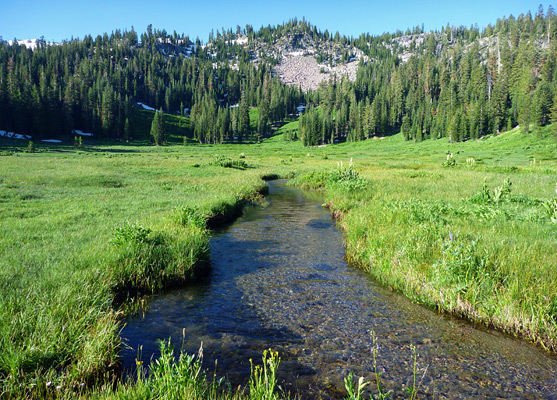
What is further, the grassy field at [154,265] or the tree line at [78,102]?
the tree line at [78,102]

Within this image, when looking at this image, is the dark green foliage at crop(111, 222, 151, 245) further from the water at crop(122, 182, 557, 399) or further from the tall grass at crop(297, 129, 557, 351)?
the tall grass at crop(297, 129, 557, 351)

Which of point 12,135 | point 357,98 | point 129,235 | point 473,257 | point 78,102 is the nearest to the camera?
point 473,257

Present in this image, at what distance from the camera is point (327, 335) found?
6.51 m

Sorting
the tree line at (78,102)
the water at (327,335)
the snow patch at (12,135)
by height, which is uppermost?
the tree line at (78,102)

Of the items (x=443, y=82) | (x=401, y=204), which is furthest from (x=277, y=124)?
(x=401, y=204)

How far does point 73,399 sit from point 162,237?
277 inches

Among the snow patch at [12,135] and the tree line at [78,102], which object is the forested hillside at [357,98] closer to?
the tree line at [78,102]

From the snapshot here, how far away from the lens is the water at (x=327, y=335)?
517 centimetres

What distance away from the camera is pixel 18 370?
415 centimetres

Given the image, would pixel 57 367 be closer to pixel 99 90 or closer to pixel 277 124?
pixel 99 90

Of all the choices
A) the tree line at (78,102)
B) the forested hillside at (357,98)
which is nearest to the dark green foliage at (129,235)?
the forested hillside at (357,98)

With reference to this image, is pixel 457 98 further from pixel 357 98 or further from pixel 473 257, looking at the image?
pixel 473 257

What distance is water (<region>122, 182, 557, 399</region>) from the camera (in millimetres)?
5168

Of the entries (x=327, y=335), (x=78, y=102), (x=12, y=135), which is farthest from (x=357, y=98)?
(x=327, y=335)
